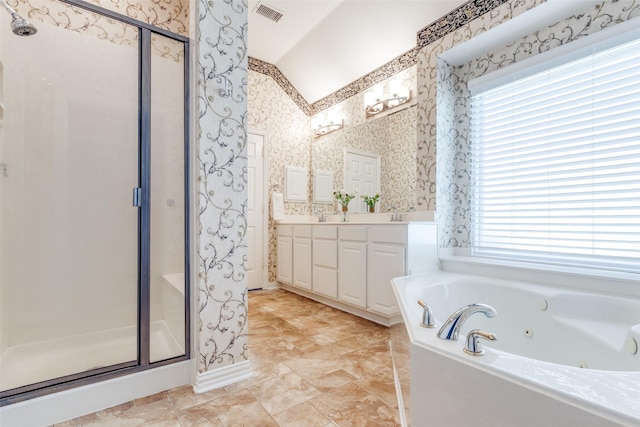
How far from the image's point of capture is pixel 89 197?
2020mm

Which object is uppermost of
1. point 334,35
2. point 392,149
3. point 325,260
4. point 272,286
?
point 334,35

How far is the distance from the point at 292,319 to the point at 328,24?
2991 mm

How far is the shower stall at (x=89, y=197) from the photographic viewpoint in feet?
5.30

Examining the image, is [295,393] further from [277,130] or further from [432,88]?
[277,130]

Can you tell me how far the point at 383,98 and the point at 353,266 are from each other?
1.78m

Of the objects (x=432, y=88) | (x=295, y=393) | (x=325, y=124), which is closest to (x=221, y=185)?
(x=295, y=393)

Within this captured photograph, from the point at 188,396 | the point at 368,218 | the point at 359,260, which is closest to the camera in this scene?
the point at 188,396

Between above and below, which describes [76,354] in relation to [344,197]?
below

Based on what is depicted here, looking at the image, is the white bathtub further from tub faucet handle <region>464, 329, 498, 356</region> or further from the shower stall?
the shower stall

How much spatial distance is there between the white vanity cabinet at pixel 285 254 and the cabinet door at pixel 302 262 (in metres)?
0.09

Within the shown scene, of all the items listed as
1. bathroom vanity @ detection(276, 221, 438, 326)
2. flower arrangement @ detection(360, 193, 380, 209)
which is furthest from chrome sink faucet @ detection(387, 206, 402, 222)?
bathroom vanity @ detection(276, 221, 438, 326)

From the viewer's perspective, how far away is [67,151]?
2.01 metres

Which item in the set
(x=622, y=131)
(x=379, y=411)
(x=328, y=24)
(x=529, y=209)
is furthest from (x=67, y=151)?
(x=622, y=131)

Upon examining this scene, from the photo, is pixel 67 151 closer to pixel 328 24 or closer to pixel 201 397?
pixel 201 397
